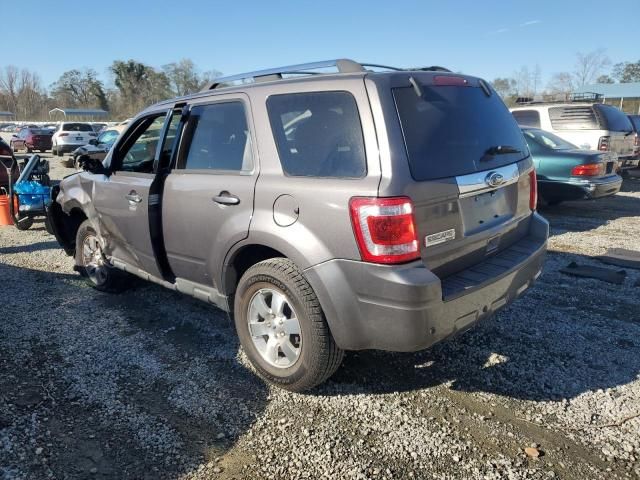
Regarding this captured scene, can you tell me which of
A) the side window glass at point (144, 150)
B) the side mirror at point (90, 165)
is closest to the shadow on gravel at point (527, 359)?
the side window glass at point (144, 150)

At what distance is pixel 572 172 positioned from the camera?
8062mm

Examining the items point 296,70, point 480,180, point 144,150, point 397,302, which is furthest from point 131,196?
point 480,180

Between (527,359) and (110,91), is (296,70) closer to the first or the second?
(527,359)

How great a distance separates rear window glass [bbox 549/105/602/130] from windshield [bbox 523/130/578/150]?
1540mm

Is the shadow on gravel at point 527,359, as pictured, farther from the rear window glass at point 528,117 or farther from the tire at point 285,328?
the rear window glass at point 528,117

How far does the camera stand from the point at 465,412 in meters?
2.88

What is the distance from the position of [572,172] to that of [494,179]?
6.03 m

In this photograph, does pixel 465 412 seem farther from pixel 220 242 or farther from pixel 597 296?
pixel 597 296

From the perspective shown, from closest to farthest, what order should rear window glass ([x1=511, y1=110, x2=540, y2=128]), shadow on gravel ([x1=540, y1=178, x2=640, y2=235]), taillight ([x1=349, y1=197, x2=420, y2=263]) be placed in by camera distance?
taillight ([x1=349, y1=197, x2=420, y2=263]) < shadow on gravel ([x1=540, y1=178, x2=640, y2=235]) < rear window glass ([x1=511, y1=110, x2=540, y2=128])

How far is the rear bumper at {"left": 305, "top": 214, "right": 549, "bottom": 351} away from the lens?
2.48m

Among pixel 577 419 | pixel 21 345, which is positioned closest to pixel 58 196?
pixel 21 345

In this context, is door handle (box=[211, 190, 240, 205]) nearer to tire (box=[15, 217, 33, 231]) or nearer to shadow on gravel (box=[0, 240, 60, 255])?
shadow on gravel (box=[0, 240, 60, 255])

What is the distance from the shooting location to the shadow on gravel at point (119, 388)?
8.33 ft

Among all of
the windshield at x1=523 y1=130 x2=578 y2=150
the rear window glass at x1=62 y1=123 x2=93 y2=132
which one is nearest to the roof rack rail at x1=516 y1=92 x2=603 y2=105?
the windshield at x1=523 y1=130 x2=578 y2=150
